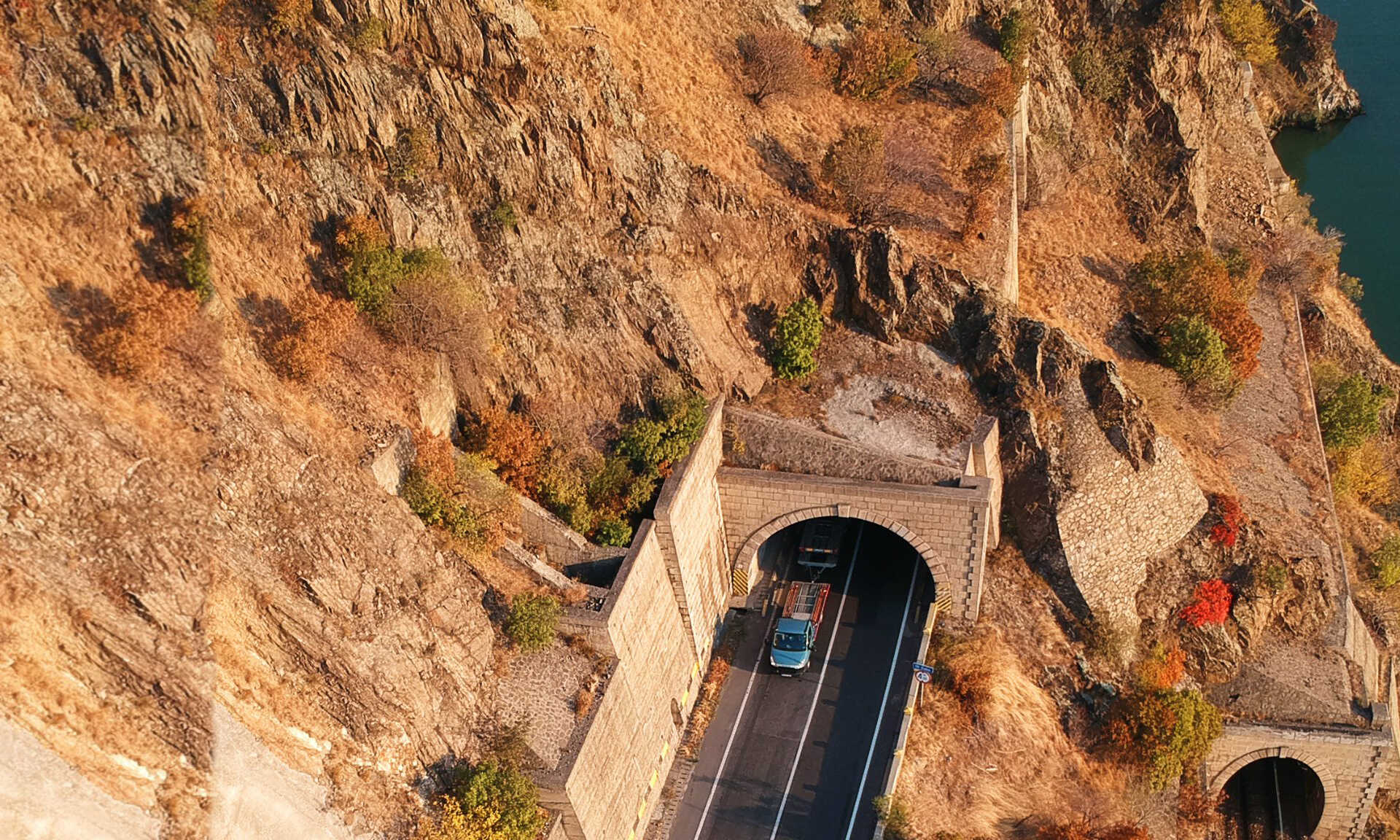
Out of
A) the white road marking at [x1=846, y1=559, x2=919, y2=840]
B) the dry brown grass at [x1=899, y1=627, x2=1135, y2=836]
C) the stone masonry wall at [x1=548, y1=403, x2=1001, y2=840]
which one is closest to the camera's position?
the stone masonry wall at [x1=548, y1=403, x2=1001, y2=840]

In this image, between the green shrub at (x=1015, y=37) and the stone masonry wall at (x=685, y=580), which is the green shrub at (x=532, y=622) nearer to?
the stone masonry wall at (x=685, y=580)

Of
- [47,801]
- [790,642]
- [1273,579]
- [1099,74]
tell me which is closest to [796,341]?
[790,642]

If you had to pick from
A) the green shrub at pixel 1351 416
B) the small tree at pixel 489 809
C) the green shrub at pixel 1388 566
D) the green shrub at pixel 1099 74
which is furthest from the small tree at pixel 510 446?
the green shrub at pixel 1351 416

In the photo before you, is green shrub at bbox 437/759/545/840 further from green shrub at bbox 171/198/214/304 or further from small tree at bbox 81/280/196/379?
green shrub at bbox 171/198/214/304

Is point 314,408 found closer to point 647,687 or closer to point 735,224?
point 647,687

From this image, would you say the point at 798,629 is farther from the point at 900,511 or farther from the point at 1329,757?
the point at 1329,757

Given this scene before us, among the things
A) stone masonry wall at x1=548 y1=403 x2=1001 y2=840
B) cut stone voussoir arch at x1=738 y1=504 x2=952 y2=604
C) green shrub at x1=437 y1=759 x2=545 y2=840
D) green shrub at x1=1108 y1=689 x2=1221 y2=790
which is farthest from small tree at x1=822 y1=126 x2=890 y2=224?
green shrub at x1=437 y1=759 x2=545 y2=840

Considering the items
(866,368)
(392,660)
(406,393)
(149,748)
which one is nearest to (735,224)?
(866,368)
